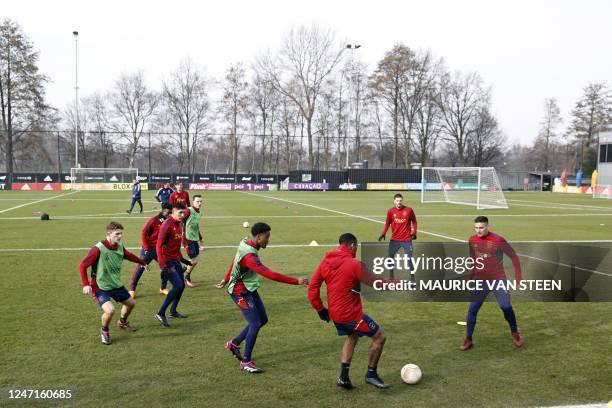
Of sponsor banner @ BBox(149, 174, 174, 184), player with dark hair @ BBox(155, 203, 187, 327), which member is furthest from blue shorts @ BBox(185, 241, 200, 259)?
sponsor banner @ BBox(149, 174, 174, 184)

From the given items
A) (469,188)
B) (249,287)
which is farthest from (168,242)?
(469,188)

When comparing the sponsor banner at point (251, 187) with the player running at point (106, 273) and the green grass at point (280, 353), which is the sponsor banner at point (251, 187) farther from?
the player running at point (106, 273)

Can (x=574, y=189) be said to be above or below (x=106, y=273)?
above

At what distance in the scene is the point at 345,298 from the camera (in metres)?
5.55

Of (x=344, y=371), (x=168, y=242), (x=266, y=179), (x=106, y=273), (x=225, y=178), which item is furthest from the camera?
(x=266, y=179)

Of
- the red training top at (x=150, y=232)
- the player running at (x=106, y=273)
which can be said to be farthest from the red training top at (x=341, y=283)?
the red training top at (x=150, y=232)

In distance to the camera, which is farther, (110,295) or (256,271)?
(110,295)

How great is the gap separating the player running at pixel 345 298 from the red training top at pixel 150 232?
514cm

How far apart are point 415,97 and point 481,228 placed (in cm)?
6787

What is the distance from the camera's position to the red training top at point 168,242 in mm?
8203

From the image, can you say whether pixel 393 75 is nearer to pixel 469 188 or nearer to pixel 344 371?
pixel 469 188

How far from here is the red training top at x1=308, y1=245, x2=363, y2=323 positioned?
5.51m

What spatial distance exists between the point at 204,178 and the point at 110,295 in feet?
182

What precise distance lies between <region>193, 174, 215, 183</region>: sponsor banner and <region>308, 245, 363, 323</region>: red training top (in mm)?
57163
